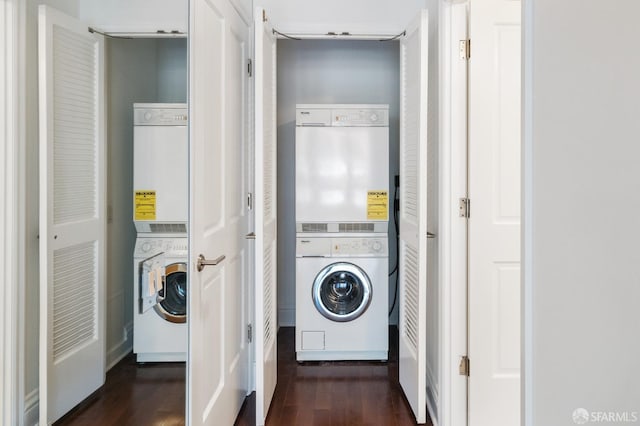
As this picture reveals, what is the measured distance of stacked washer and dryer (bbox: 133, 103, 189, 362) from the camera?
1387 millimetres

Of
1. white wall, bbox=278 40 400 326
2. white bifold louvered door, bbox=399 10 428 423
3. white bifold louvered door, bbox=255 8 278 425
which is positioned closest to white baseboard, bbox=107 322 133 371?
white bifold louvered door, bbox=255 8 278 425

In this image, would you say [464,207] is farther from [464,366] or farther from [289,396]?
[289,396]

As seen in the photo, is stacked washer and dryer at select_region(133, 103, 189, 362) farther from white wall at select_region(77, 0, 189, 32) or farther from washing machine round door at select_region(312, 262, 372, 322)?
washing machine round door at select_region(312, 262, 372, 322)

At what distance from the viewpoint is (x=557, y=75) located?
1.03 m

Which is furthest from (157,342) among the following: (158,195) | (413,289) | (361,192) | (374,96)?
(374,96)

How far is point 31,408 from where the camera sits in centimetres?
105

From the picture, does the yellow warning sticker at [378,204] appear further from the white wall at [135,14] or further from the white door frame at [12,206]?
the white door frame at [12,206]

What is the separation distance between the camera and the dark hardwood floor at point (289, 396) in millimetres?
1332

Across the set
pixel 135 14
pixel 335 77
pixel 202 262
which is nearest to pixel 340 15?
pixel 335 77

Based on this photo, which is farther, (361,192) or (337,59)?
(337,59)

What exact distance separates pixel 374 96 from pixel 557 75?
2967 millimetres

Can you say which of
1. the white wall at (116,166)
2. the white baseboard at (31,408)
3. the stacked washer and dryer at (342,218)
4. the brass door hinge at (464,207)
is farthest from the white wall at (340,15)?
the white baseboard at (31,408)

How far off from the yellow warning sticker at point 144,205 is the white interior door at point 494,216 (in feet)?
4.80

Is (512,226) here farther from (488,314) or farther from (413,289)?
(413,289)
